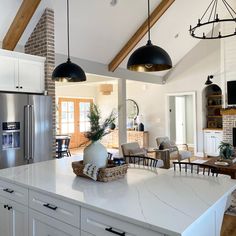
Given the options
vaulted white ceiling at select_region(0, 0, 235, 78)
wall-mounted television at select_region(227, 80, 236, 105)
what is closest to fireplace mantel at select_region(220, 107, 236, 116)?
wall-mounted television at select_region(227, 80, 236, 105)

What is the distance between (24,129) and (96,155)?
2284 millimetres

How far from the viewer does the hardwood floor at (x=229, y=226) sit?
3.19m

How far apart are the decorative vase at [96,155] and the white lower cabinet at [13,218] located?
2.13ft

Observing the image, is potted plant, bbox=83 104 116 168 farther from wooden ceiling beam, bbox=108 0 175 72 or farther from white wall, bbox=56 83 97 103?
white wall, bbox=56 83 97 103

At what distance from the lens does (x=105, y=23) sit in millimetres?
5555

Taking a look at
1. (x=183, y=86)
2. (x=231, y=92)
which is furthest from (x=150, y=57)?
(x=183, y=86)

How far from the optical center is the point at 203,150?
8562 mm

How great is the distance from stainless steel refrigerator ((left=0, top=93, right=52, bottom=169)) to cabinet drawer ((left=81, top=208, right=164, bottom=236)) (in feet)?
8.65

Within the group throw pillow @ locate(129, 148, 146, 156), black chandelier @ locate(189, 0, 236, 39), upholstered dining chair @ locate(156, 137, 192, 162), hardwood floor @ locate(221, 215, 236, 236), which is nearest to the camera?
hardwood floor @ locate(221, 215, 236, 236)

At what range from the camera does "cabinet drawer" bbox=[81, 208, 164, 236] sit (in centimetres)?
137

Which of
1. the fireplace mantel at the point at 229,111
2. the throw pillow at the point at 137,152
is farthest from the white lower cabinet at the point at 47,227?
the fireplace mantel at the point at 229,111

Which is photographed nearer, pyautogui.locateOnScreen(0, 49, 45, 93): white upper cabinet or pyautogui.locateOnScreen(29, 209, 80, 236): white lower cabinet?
pyautogui.locateOnScreen(29, 209, 80, 236): white lower cabinet

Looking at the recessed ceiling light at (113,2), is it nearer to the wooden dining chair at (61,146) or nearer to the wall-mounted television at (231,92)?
the wooden dining chair at (61,146)

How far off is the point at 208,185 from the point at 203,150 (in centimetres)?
697
